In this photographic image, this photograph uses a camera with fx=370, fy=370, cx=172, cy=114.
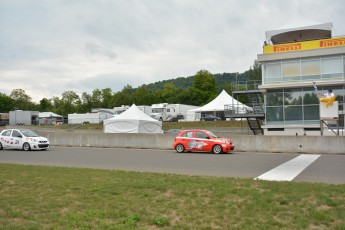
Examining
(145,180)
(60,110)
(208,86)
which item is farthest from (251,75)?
(145,180)

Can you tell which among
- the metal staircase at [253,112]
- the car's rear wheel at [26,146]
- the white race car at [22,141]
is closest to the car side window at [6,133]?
the white race car at [22,141]

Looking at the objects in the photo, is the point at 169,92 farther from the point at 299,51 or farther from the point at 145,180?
the point at 145,180

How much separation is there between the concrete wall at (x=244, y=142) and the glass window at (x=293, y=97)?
13.5 meters

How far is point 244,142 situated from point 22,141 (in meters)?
14.6

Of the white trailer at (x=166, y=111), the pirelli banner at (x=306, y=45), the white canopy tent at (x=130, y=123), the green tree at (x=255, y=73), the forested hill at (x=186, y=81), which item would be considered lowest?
the white canopy tent at (x=130, y=123)

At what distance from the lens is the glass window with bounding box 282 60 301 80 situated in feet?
116

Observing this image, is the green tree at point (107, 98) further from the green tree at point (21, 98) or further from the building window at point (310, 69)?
the building window at point (310, 69)

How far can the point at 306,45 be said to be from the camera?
35594mm

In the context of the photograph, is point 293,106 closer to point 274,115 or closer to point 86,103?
point 274,115

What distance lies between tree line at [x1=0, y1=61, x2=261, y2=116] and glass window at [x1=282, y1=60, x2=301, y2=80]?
4890cm

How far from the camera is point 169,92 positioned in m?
121

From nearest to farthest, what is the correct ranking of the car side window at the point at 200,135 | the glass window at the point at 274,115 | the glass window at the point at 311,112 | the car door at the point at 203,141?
the car door at the point at 203,141 < the car side window at the point at 200,135 < the glass window at the point at 311,112 < the glass window at the point at 274,115

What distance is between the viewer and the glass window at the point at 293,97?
35188 mm

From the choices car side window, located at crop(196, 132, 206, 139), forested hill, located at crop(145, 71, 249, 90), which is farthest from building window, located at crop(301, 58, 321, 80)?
forested hill, located at crop(145, 71, 249, 90)
